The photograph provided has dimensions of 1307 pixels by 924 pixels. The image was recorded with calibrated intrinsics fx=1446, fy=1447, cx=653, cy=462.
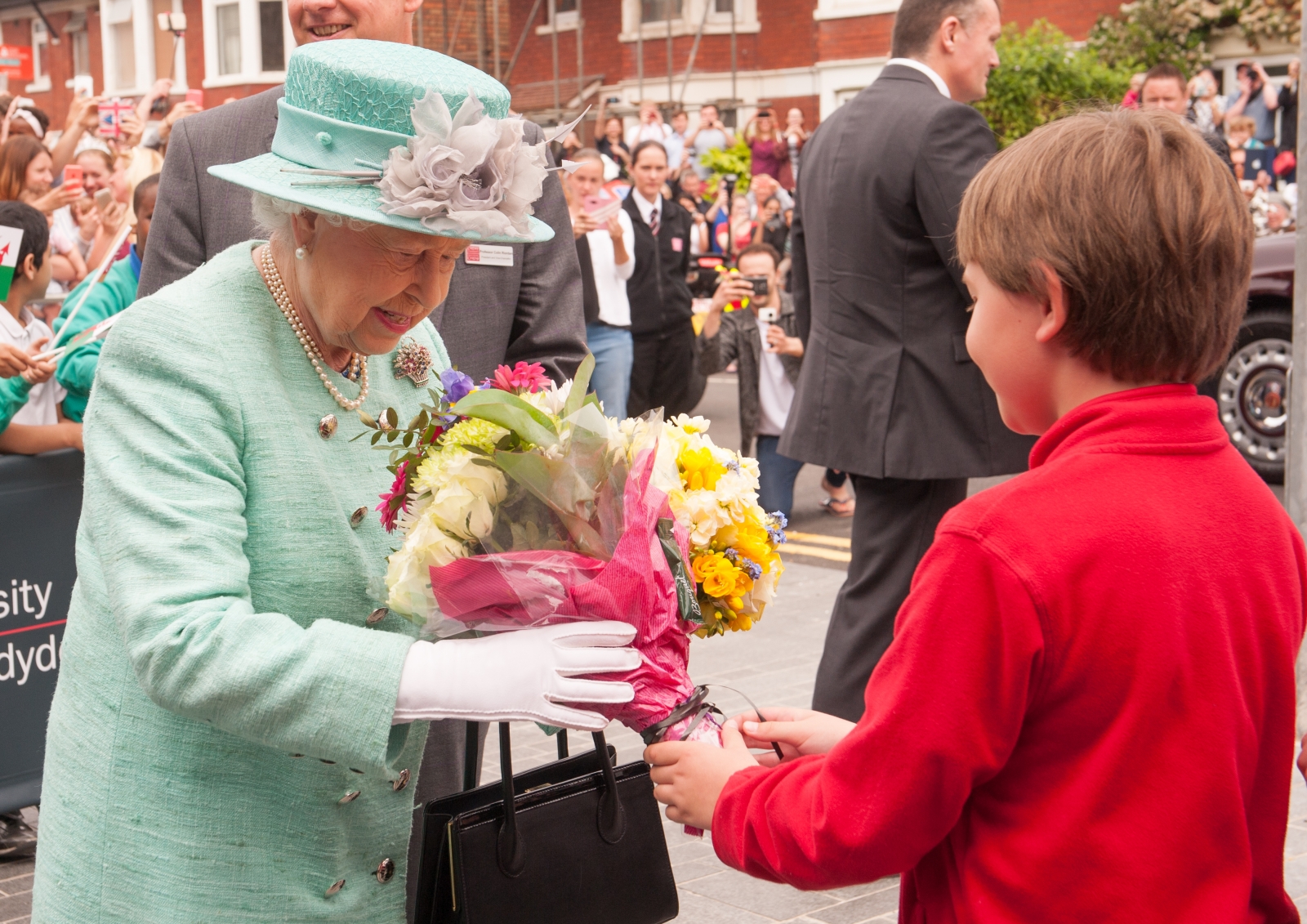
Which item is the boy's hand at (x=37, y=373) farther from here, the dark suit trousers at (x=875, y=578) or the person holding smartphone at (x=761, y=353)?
the person holding smartphone at (x=761, y=353)

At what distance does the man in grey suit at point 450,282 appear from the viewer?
2986 mm

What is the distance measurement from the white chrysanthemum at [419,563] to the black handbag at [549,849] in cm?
21

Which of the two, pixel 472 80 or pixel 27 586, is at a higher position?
pixel 472 80

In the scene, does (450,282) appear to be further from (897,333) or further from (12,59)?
(12,59)

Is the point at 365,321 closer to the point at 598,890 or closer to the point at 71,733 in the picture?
the point at 71,733

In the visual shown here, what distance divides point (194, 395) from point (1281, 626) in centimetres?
128

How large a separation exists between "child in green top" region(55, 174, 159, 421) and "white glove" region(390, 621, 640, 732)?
320 cm

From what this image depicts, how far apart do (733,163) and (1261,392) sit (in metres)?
13.4

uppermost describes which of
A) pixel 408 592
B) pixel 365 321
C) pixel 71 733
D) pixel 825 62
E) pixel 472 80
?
pixel 825 62

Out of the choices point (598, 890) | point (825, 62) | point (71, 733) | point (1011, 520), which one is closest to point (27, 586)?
point (71, 733)

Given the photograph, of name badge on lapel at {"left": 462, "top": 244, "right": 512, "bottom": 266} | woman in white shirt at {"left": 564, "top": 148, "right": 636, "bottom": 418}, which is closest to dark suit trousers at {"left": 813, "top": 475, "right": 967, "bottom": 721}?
name badge on lapel at {"left": 462, "top": 244, "right": 512, "bottom": 266}

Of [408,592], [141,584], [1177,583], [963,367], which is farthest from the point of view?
[963,367]

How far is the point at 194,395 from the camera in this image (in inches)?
69.3

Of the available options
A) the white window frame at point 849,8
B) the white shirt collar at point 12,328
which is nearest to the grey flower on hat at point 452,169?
the white shirt collar at point 12,328
